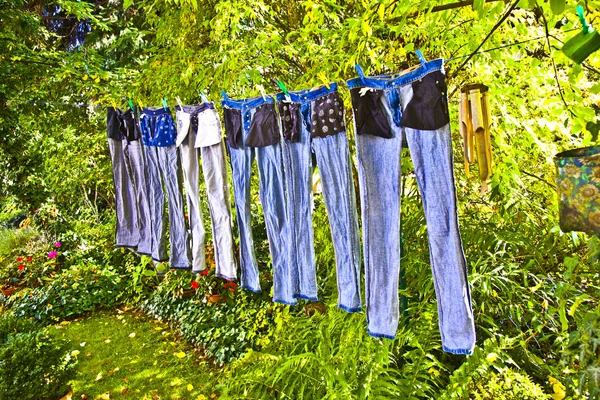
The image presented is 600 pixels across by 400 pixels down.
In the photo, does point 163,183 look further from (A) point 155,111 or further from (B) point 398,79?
(B) point 398,79

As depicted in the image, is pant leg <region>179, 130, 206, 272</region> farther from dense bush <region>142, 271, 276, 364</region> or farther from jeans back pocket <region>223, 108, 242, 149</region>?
dense bush <region>142, 271, 276, 364</region>

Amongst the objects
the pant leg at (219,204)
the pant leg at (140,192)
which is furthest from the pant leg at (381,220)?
the pant leg at (140,192)

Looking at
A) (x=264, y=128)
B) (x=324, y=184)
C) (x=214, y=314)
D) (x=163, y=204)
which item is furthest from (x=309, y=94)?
(x=214, y=314)

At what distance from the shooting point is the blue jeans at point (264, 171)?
226 centimetres

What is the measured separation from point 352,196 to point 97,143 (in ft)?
13.4

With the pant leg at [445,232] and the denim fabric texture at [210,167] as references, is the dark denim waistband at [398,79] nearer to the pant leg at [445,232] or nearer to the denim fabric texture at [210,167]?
the pant leg at [445,232]

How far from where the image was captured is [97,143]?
5.14 metres

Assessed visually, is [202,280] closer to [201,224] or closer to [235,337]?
[235,337]

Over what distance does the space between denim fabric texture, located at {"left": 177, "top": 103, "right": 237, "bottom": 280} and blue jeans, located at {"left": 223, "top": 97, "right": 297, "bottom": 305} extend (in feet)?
0.36

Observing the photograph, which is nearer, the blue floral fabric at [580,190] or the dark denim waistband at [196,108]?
the blue floral fabric at [580,190]

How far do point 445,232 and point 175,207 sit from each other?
1.78 m

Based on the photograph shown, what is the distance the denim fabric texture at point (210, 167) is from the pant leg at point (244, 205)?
0.34ft

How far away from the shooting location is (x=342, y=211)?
2.10 m

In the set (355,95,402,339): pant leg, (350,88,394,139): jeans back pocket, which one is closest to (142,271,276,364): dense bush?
(355,95,402,339): pant leg
